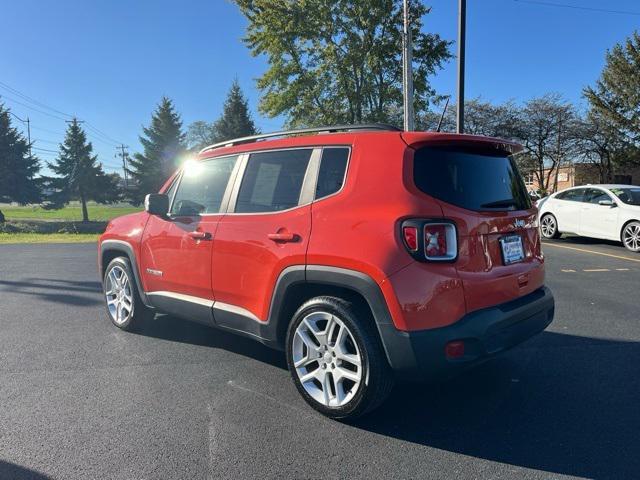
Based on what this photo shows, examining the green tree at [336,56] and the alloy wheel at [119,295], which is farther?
the green tree at [336,56]

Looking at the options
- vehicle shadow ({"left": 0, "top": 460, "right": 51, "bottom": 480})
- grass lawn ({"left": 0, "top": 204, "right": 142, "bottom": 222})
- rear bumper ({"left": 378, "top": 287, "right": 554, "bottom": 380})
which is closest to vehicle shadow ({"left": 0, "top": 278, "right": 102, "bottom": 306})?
vehicle shadow ({"left": 0, "top": 460, "right": 51, "bottom": 480})

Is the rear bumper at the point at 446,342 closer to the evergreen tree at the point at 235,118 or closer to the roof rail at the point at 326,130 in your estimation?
the roof rail at the point at 326,130

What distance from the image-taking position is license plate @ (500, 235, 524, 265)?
311cm

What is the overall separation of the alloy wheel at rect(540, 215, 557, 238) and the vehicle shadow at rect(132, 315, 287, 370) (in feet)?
35.9

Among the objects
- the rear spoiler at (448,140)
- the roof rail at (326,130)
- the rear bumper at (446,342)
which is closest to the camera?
the rear bumper at (446,342)

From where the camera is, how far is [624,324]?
5047mm

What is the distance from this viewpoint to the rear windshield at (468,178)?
9.50ft

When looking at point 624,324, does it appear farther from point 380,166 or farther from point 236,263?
point 236,263

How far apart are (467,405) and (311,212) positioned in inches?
66.2

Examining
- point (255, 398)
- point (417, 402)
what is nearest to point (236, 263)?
point (255, 398)

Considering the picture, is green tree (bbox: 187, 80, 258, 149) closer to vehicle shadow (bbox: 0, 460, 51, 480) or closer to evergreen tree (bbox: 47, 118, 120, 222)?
evergreen tree (bbox: 47, 118, 120, 222)

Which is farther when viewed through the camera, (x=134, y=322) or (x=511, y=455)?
(x=134, y=322)

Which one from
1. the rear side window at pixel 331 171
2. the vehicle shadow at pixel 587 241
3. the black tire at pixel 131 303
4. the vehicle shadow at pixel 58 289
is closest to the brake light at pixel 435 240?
the rear side window at pixel 331 171

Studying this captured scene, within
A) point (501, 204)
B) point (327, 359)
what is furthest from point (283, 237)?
point (501, 204)
